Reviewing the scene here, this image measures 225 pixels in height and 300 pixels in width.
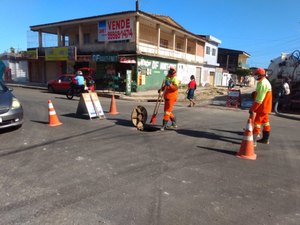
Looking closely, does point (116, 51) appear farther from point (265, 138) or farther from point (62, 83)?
point (265, 138)

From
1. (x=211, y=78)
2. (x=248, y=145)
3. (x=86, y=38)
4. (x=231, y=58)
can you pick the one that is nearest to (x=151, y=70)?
(x=86, y=38)

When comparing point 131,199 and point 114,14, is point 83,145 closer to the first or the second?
point 131,199

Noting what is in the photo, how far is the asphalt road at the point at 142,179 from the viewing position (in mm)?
3316

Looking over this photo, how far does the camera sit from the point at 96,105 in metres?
9.45

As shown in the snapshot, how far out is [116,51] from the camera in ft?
73.7

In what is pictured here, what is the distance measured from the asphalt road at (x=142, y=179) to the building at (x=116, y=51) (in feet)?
46.2

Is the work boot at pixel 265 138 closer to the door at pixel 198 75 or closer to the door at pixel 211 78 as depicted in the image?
the door at pixel 198 75

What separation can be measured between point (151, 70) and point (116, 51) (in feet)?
11.3

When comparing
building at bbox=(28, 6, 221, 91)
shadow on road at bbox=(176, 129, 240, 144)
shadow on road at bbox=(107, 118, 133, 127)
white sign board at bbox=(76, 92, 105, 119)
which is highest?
building at bbox=(28, 6, 221, 91)

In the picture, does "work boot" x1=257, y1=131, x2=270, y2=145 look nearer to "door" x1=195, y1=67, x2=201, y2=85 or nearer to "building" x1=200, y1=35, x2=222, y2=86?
"door" x1=195, y1=67, x2=201, y2=85

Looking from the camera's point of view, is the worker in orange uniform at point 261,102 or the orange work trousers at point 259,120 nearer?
the worker in orange uniform at point 261,102

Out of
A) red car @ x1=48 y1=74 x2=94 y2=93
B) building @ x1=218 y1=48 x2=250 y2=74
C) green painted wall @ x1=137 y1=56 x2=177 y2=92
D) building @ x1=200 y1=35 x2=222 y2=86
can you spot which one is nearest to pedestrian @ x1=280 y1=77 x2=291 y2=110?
green painted wall @ x1=137 y1=56 x2=177 y2=92

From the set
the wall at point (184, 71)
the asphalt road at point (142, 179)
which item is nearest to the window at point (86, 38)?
the wall at point (184, 71)

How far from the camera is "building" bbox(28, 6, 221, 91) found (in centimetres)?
2188
